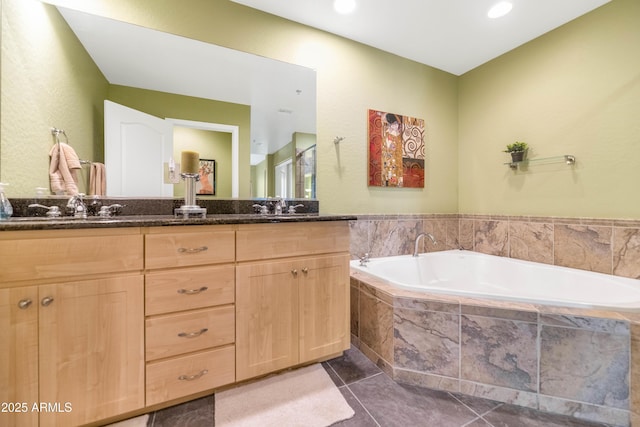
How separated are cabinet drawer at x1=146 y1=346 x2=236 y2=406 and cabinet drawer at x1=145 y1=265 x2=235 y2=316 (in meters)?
0.24

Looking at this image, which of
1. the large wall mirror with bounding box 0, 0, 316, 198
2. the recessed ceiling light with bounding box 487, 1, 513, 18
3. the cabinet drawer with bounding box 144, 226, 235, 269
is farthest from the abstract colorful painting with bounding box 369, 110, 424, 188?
the cabinet drawer with bounding box 144, 226, 235, 269

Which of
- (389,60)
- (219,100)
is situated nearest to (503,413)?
(219,100)

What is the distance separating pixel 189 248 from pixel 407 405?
1.29m

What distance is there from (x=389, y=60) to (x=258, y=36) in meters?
1.22

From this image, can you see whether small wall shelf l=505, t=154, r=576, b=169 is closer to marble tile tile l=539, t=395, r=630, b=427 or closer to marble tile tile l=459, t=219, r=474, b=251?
marble tile tile l=459, t=219, r=474, b=251

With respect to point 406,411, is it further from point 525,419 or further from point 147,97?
point 147,97

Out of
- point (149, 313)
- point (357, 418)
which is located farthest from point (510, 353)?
point (149, 313)

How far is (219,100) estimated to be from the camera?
1.73 m

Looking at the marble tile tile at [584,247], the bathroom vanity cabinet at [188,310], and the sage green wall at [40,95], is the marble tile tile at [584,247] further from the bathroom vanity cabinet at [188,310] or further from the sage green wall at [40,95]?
the sage green wall at [40,95]

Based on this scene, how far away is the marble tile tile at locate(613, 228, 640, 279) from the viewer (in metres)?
1.61

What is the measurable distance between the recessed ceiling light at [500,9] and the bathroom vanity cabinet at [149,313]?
6.63ft

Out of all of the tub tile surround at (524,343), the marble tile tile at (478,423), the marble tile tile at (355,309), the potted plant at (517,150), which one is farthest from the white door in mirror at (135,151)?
the potted plant at (517,150)

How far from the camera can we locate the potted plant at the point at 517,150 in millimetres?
2152

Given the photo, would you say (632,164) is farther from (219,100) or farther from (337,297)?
(219,100)
